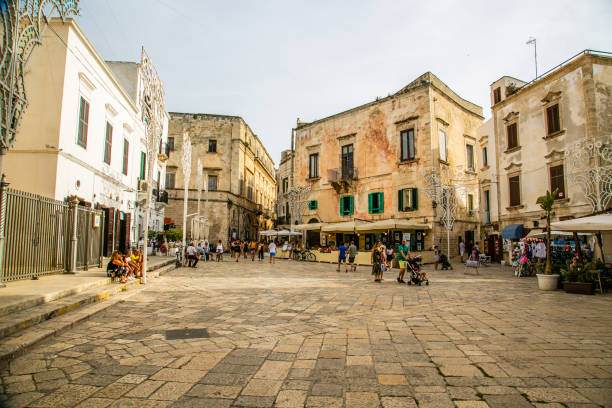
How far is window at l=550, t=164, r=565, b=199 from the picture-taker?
17094 mm

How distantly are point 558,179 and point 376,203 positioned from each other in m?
11.3

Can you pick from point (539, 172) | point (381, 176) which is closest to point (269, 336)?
point (539, 172)

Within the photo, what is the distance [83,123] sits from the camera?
11.6 metres

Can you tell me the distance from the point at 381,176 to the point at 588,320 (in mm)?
20690

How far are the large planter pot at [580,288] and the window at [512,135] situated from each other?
42.2 feet

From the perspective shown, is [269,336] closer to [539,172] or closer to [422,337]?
[422,337]

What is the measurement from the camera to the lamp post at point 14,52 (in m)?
5.27

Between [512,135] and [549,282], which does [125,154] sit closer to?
[549,282]

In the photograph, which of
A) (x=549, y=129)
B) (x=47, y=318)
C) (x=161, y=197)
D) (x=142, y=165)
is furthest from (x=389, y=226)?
(x=47, y=318)

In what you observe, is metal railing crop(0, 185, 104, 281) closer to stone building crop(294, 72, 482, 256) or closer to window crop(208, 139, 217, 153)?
stone building crop(294, 72, 482, 256)

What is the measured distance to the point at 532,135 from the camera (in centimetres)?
1892

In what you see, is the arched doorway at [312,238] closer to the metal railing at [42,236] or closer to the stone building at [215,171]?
the stone building at [215,171]

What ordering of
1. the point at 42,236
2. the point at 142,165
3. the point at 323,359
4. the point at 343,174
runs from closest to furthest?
the point at 323,359, the point at 42,236, the point at 142,165, the point at 343,174

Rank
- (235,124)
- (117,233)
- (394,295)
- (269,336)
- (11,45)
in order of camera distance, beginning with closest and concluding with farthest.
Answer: (269,336)
(11,45)
(394,295)
(117,233)
(235,124)
